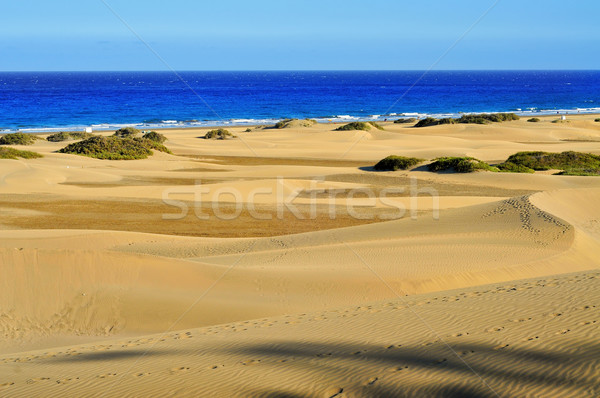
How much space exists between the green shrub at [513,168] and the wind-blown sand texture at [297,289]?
324cm

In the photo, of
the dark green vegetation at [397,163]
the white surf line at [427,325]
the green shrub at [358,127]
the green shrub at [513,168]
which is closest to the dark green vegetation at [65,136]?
the green shrub at [358,127]

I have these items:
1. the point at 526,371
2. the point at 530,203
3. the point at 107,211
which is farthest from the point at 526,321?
the point at 107,211

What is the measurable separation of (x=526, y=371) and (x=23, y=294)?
828 cm

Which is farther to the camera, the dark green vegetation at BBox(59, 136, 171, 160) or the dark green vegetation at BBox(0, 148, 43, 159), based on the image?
the dark green vegetation at BBox(59, 136, 171, 160)

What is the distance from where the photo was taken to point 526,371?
5562 millimetres

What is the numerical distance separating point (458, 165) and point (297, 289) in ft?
54.0

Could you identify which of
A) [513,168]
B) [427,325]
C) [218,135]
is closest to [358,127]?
[218,135]

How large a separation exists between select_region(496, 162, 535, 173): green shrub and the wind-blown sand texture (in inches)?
127

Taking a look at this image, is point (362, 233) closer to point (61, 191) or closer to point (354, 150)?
point (61, 191)

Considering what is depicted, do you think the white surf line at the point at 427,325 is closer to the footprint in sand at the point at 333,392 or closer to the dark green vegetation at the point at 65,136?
the footprint in sand at the point at 333,392

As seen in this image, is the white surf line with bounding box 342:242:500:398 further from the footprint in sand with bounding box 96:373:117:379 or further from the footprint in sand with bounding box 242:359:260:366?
the footprint in sand with bounding box 96:373:117:379

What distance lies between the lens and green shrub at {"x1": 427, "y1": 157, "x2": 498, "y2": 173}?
25766 mm

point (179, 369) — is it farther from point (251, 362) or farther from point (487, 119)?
point (487, 119)

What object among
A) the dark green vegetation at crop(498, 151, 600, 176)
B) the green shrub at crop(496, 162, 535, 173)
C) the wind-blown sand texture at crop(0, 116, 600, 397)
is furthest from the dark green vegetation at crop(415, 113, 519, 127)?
the wind-blown sand texture at crop(0, 116, 600, 397)
